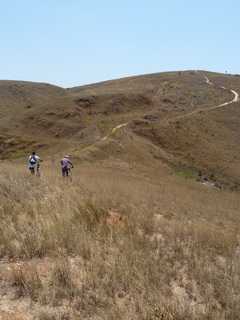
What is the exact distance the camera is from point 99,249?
216 inches

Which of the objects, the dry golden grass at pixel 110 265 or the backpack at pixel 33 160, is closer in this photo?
the dry golden grass at pixel 110 265

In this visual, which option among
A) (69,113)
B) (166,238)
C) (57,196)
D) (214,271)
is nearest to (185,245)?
(166,238)

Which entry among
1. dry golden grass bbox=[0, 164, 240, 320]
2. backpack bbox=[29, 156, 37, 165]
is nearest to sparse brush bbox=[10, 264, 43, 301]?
dry golden grass bbox=[0, 164, 240, 320]

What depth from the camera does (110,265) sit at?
5031mm

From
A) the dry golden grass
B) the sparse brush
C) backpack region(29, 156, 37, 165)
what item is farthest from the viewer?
backpack region(29, 156, 37, 165)

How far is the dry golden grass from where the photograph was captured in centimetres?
439

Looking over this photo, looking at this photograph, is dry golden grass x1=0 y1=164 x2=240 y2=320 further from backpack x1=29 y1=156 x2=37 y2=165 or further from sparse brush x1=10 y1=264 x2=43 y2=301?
backpack x1=29 y1=156 x2=37 y2=165

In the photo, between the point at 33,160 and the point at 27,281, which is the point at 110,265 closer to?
the point at 27,281

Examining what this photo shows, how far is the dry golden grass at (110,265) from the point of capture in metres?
4.39

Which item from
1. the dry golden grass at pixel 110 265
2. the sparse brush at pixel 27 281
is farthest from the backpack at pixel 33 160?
the sparse brush at pixel 27 281

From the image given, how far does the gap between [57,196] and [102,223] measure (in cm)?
177

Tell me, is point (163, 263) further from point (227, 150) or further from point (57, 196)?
point (227, 150)

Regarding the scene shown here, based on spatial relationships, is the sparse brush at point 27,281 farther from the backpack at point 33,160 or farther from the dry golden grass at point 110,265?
the backpack at point 33,160

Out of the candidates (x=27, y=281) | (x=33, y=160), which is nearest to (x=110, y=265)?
(x=27, y=281)
